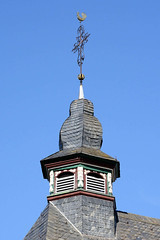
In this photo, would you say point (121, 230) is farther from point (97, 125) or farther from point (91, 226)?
point (97, 125)

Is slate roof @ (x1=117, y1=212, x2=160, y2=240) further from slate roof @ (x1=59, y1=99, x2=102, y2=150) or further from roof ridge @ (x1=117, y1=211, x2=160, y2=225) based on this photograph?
slate roof @ (x1=59, y1=99, x2=102, y2=150)

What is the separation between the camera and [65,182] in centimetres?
4116

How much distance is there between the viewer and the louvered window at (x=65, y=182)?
134 feet

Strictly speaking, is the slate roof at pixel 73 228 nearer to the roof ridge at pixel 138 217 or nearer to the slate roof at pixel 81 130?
the roof ridge at pixel 138 217

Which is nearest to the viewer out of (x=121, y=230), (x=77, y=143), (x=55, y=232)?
(x=55, y=232)

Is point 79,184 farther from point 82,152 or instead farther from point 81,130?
point 81,130

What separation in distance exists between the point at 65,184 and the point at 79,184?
3.19 ft

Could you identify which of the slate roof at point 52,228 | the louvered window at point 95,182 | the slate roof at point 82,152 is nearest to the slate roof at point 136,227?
the louvered window at point 95,182

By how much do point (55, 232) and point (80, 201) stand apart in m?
2.76

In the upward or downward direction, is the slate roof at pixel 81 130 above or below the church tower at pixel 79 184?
above

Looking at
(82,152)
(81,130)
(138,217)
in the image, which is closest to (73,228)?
(82,152)

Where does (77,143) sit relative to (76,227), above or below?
above

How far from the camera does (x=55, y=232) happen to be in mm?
37406

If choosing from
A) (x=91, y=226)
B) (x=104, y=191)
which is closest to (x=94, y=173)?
(x=104, y=191)
